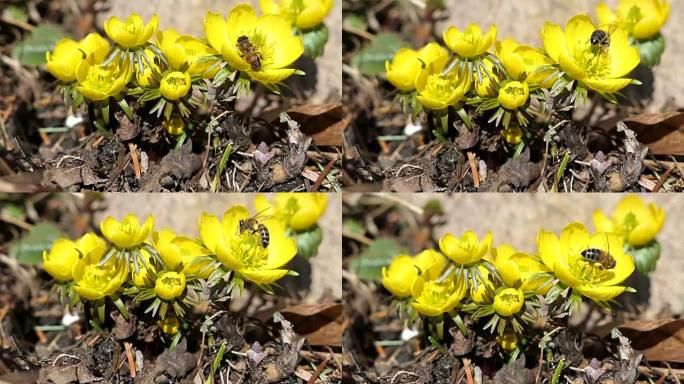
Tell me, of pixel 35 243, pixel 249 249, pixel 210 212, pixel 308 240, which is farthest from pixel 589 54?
pixel 35 243

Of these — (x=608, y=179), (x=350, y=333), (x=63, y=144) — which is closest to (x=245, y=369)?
(x=350, y=333)

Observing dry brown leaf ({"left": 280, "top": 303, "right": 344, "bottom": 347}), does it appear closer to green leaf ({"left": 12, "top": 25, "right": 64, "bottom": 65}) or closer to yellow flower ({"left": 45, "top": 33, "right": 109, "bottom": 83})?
yellow flower ({"left": 45, "top": 33, "right": 109, "bottom": 83})

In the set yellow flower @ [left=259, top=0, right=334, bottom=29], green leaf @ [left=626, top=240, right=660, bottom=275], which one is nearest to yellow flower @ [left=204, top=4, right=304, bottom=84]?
yellow flower @ [left=259, top=0, right=334, bottom=29]

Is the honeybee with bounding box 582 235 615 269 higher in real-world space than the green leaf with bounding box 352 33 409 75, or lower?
lower

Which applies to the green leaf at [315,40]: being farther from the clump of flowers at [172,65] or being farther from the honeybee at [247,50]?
the honeybee at [247,50]

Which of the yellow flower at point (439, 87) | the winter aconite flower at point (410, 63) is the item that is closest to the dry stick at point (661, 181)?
the yellow flower at point (439, 87)

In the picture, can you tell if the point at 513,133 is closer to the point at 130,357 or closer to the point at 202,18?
the point at 202,18

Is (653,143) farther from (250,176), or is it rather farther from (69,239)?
(69,239)
